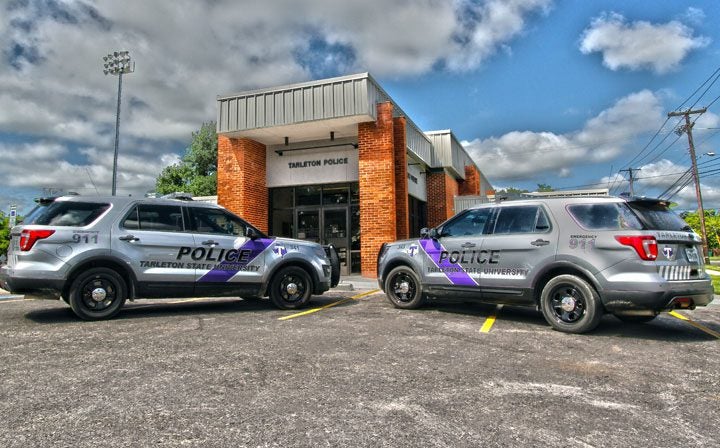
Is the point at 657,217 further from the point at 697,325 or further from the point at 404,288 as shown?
the point at 404,288

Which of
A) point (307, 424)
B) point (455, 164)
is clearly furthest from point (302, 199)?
point (307, 424)

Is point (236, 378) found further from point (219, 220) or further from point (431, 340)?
point (219, 220)

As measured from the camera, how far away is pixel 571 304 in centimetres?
576

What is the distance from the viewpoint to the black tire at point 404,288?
7.64 metres

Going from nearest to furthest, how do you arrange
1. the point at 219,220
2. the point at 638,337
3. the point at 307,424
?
the point at 307,424 < the point at 638,337 < the point at 219,220

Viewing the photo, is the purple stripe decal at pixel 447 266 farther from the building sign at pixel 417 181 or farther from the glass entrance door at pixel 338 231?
the building sign at pixel 417 181

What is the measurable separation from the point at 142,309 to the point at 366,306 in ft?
12.4

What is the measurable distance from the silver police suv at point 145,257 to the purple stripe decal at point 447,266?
1.85m

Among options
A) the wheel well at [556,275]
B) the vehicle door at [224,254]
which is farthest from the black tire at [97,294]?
the wheel well at [556,275]

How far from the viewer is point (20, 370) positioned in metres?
3.92

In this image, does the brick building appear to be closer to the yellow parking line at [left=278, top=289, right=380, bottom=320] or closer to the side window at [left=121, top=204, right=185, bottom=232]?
the yellow parking line at [left=278, top=289, right=380, bottom=320]

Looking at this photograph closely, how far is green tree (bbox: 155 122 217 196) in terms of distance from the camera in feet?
126

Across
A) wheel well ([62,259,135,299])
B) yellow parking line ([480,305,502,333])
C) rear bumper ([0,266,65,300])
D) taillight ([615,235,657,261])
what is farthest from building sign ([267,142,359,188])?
taillight ([615,235,657,261])

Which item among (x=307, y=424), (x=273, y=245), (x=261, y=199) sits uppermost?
(x=261, y=199)
